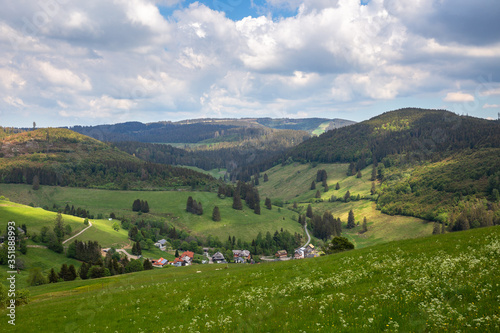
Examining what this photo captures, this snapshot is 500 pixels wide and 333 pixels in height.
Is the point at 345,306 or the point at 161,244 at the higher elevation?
the point at 345,306

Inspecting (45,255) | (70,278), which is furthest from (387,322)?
(45,255)

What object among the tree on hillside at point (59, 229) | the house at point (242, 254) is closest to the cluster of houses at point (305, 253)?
the house at point (242, 254)

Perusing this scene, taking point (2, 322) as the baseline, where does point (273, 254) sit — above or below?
below

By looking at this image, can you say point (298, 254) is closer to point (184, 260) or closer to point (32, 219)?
point (184, 260)

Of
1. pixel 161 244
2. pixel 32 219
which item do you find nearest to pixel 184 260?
pixel 161 244

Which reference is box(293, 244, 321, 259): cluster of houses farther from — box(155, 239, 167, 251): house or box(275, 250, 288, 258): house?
box(155, 239, 167, 251): house

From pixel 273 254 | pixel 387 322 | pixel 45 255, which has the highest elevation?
pixel 387 322

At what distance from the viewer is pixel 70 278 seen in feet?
255

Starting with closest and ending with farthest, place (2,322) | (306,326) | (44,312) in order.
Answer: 1. (306,326)
2. (2,322)
3. (44,312)

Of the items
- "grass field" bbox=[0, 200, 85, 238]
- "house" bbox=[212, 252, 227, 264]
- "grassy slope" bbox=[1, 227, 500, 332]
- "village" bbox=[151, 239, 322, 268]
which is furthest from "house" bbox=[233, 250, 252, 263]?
"grassy slope" bbox=[1, 227, 500, 332]

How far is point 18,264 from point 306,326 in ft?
399

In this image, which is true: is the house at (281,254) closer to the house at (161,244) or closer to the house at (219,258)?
the house at (219,258)

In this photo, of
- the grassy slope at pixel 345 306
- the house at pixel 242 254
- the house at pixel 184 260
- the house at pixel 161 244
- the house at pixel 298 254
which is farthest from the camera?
the house at pixel 161 244

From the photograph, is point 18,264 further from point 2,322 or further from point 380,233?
point 380,233
